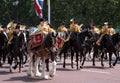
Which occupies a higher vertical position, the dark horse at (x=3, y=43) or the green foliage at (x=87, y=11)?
the green foliage at (x=87, y=11)

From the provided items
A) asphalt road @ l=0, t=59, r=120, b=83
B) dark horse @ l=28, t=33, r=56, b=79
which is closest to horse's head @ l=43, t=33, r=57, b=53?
dark horse @ l=28, t=33, r=56, b=79

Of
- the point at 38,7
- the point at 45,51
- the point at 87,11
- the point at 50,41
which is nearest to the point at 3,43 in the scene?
the point at 45,51

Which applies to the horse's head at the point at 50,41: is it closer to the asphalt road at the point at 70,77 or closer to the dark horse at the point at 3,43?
the asphalt road at the point at 70,77

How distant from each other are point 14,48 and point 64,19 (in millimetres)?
36319

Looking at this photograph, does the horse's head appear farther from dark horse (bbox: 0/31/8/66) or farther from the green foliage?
the green foliage

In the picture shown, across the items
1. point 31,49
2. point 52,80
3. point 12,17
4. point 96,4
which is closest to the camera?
point 52,80

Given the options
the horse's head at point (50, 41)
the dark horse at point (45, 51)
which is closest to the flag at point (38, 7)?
the dark horse at point (45, 51)

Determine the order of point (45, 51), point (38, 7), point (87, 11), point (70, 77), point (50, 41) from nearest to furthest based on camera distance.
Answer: point (50, 41)
point (45, 51)
point (70, 77)
point (38, 7)
point (87, 11)

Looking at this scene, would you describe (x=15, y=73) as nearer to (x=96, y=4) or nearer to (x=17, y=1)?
(x=96, y=4)

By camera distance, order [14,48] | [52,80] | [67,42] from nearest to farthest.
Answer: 1. [52,80]
2. [14,48]
3. [67,42]

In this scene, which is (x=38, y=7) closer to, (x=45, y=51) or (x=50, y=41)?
(x=45, y=51)

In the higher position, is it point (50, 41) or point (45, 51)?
point (50, 41)

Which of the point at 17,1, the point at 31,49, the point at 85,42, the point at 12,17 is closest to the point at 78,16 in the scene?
the point at 17,1

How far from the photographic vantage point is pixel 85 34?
21.9 meters
